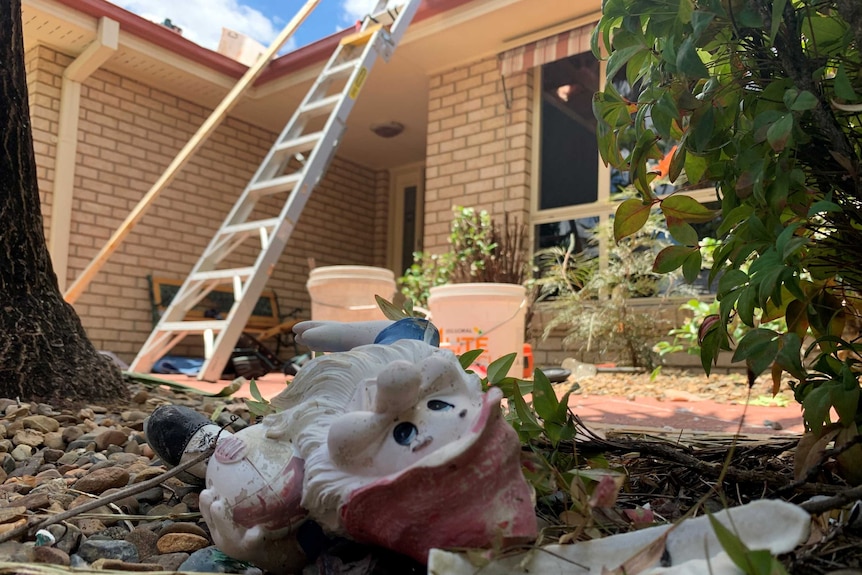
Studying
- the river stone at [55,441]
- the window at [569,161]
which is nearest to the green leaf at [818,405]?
the river stone at [55,441]

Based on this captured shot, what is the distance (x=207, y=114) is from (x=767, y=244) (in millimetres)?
6960

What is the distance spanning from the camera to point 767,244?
0.84m

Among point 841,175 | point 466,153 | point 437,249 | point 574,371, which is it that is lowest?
point 574,371

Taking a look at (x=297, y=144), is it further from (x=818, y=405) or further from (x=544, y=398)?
(x=818, y=405)

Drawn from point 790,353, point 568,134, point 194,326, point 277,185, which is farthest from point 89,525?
point 568,134

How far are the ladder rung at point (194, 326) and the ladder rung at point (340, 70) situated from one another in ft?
6.75

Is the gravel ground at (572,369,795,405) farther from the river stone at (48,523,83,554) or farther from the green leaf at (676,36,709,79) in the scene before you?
the river stone at (48,523,83,554)

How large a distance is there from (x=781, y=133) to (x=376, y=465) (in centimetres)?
57

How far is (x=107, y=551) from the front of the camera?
898mm

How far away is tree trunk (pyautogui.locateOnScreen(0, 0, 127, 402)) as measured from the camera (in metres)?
1.92

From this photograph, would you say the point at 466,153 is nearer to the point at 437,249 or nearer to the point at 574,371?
the point at 437,249

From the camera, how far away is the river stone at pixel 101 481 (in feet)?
3.78

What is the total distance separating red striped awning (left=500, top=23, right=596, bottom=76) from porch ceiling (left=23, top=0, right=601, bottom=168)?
4.0 inches

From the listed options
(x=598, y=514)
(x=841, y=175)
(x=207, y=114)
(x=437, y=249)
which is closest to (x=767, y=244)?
(x=841, y=175)
